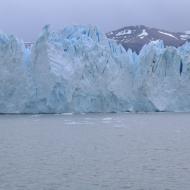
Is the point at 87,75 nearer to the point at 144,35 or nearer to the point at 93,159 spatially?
the point at 93,159

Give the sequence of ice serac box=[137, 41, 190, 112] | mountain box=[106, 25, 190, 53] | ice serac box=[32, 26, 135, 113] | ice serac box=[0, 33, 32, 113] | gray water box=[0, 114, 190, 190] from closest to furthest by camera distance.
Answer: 1. gray water box=[0, 114, 190, 190]
2. ice serac box=[0, 33, 32, 113]
3. ice serac box=[32, 26, 135, 113]
4. ice serac box=[137, 41, 190, 112]
5. mountain box=[106, 25, 190, 53]

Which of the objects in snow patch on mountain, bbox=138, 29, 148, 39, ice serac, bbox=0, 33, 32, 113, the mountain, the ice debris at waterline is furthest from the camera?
snow patch on mountain, bbox=138, 29, 148, 39

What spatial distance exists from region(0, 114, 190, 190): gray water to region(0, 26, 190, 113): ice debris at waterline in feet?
22.6

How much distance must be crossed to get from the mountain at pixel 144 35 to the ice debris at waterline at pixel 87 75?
4821cm

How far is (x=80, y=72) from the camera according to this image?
3238cm

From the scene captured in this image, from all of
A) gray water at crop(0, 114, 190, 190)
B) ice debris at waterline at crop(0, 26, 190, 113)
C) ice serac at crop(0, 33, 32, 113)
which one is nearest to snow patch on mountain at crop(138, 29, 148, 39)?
ice debris at waterline at crop(0, 26, 190, 113)

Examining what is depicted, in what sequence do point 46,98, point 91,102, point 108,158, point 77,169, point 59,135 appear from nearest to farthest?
point 77,169, point 108,158, point 59,135, point 46,98, point 91,102

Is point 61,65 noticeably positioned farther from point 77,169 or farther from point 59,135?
point 77,169

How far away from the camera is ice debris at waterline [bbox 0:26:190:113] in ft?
102

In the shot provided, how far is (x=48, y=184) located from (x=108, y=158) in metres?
3.92

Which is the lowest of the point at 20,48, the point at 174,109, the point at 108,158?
the point at 174,109

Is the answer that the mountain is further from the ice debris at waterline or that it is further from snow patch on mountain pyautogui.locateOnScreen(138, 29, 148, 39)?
the ice debris at waterline

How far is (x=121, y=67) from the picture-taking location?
1355 inches

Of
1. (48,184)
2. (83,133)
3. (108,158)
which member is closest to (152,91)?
(83,133)
